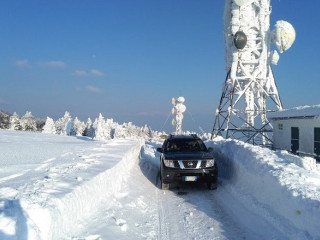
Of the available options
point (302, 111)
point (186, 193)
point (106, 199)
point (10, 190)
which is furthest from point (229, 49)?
point (10, 190)

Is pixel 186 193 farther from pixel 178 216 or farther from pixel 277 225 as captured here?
pixel 277 225

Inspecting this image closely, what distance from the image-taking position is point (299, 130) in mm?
17641

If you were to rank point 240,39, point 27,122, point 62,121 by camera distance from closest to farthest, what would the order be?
point 240,39
point 27,122
point 62,121

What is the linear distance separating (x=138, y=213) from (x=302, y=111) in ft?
41.1

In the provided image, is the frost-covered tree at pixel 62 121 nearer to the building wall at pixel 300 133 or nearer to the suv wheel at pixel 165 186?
the building wall at pixel 300 133

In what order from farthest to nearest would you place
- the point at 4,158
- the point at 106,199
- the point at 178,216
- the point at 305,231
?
1. the point at 4,158
2. the point at 106,199
3. the point at 178,216
4. the point at 305,231

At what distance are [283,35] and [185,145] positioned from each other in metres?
24.0

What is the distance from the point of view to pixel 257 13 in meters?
32.2

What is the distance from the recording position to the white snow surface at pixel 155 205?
5211 millimetres

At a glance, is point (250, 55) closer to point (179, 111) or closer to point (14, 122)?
point (179, 111)

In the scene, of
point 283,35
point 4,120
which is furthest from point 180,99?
point 4,120

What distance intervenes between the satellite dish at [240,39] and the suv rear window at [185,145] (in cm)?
1987

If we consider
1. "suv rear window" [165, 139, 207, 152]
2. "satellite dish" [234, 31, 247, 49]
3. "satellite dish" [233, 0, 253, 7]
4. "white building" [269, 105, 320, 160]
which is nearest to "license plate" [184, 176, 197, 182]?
"suv rear window" [165, 139, 207, 152]

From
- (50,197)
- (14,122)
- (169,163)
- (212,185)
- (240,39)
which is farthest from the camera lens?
(14,122)
